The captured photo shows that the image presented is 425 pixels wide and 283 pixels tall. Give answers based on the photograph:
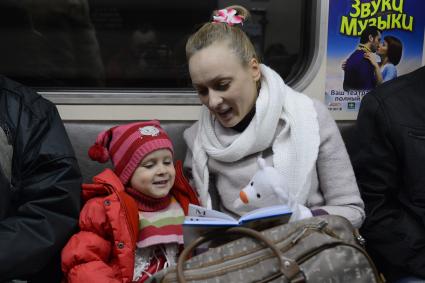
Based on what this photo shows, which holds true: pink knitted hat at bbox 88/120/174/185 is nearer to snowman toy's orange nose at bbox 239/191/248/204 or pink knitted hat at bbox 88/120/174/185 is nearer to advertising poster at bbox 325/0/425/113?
snowman toy's orange nose at bbox 239/191/248/204

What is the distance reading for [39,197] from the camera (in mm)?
1854

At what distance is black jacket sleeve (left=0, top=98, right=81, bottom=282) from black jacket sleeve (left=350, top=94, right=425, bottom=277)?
3.85ft

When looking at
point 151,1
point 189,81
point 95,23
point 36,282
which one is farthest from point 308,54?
point 36,282

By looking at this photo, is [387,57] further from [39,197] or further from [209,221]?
[39,197]

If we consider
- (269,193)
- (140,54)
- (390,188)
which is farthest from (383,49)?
(140,54)

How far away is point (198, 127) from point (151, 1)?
657mm

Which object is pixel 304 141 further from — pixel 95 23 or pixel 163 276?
pixel 95 23

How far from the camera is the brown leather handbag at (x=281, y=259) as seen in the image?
1391 mm

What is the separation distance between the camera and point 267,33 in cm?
236

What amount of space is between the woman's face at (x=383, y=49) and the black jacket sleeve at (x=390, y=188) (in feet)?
1.59

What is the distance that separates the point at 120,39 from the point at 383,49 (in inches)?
50.4

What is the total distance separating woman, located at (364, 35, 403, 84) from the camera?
2.35 metres

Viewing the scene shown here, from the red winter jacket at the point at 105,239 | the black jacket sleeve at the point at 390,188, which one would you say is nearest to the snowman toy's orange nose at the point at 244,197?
the red winter jacket at the point at 105,239

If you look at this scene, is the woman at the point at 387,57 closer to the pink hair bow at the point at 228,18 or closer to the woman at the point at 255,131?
the woman at the point at 255,131
